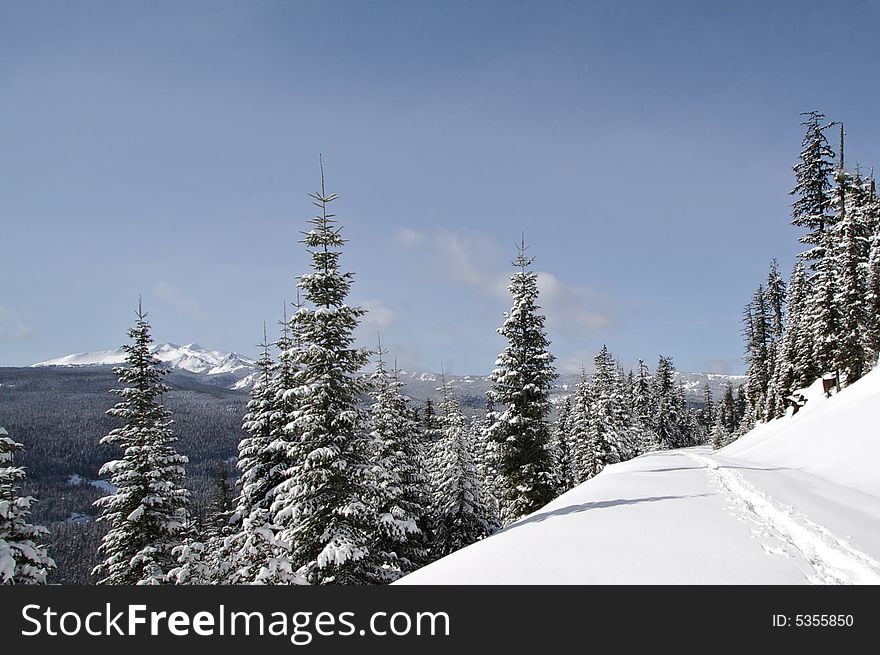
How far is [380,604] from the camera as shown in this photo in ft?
19.6

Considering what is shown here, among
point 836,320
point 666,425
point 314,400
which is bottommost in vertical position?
point 666,425

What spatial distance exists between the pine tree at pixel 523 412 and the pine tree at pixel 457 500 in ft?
11.5

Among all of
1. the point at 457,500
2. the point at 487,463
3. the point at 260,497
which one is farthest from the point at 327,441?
the point at 487,463

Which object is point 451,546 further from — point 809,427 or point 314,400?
point 809,427

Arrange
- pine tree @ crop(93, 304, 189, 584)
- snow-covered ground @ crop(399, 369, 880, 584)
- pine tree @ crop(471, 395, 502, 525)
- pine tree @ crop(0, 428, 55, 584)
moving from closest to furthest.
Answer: snow-covered ground @ crop(399, 369, 880, 584), pine tree @ crop(0, 428, 55, 584), pine tree @ crop(93, 304, 189, 584), pine tree @ crop(471, 395, 502, 525)

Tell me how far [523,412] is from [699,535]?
1290 centimetres

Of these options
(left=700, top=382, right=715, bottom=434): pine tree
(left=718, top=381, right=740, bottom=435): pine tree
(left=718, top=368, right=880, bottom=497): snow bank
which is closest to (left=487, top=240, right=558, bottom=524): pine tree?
(left=718, top=368, right=880, bottom=497): snow bank

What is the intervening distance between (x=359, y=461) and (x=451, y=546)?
12.6 metres

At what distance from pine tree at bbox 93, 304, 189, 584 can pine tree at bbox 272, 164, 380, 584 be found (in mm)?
4765

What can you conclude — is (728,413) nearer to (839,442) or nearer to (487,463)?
(839,442)

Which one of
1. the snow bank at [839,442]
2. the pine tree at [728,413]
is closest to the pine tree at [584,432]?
the snow bank at [839,442]

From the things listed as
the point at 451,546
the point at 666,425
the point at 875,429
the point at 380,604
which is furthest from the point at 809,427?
the point at 666,425

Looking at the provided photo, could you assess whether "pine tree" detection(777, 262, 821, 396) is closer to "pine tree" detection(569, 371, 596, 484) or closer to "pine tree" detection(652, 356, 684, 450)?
"pine tree" detection(569, 371, 596, 484)

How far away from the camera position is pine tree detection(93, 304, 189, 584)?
1591cm
